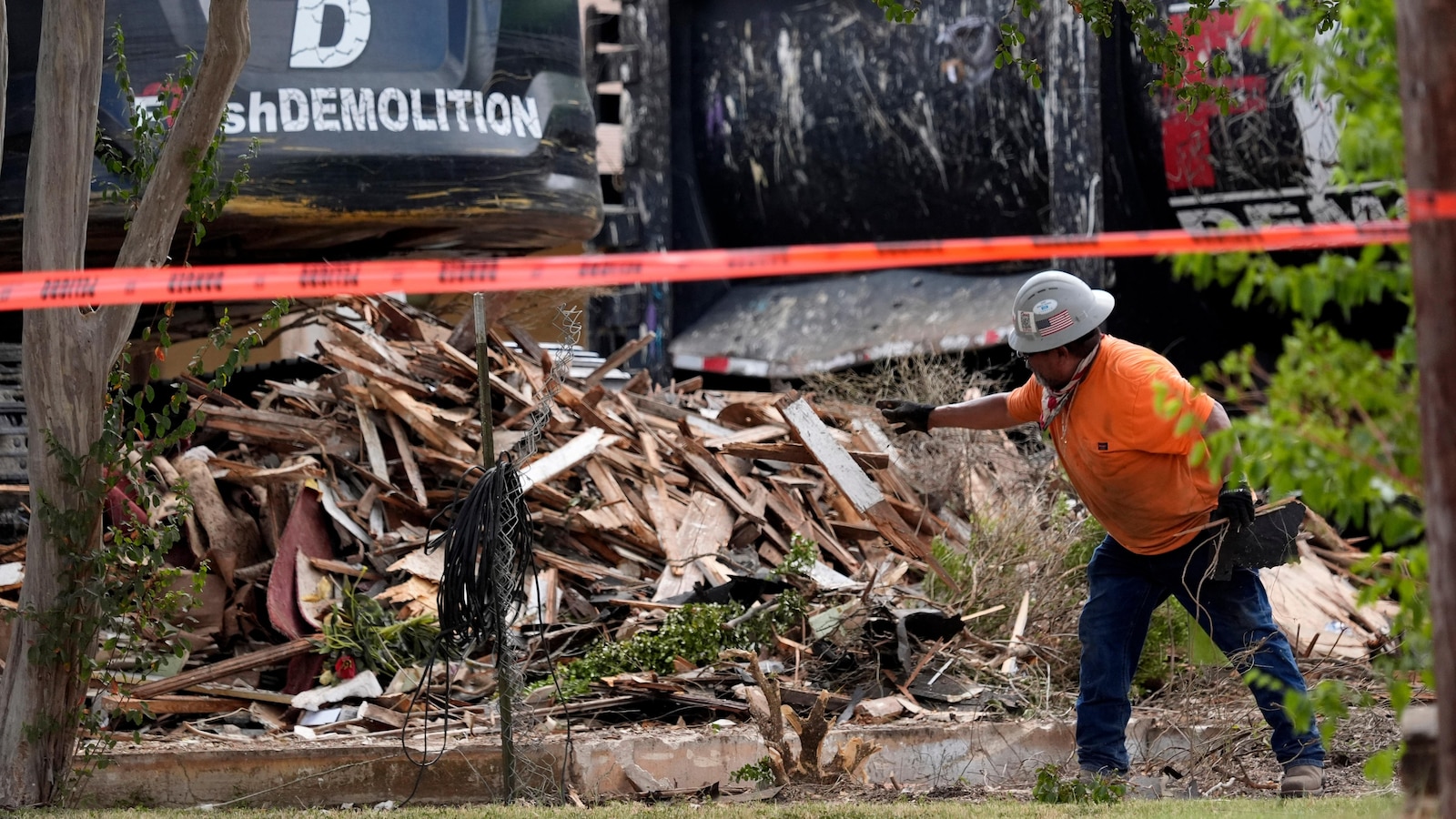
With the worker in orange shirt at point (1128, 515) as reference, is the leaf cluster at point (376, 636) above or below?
below

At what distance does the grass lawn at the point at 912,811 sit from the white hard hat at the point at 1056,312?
163 centimetres

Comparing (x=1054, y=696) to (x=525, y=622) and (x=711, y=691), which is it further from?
(x=525, y=622)

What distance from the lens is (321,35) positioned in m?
8.31

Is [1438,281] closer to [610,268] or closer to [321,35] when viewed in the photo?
[610,268]

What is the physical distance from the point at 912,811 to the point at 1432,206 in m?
3.02

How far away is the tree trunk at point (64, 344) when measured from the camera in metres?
5.05

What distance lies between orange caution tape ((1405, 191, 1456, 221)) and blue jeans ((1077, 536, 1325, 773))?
126 inches

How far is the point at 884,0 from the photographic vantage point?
5613mm

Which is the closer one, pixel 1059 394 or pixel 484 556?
pixel 1059 394

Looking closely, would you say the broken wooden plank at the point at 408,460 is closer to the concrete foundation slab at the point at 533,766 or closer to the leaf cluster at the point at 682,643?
the leaf cluster at the point at 682,643

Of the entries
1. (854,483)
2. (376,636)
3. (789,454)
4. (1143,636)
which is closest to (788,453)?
(789,454)

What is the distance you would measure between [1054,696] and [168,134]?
15.3 ft

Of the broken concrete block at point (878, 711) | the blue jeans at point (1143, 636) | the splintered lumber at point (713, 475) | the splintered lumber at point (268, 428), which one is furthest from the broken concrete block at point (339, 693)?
the blue jeans at point (1143, 636)

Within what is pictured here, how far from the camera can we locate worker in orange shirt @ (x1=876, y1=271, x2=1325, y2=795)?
17.3 feet
